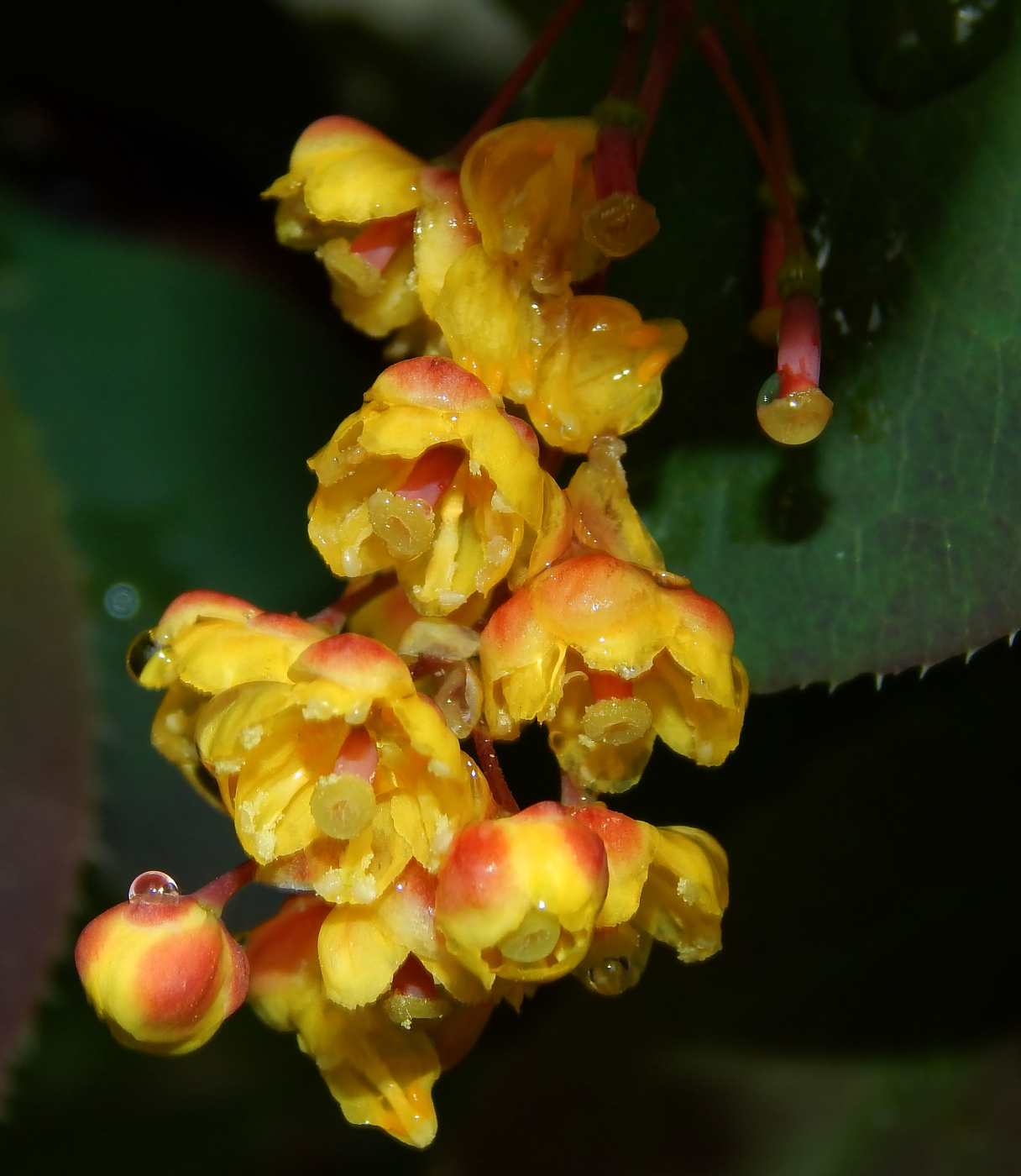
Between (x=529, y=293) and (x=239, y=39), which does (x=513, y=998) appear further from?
(x=239, y=39)

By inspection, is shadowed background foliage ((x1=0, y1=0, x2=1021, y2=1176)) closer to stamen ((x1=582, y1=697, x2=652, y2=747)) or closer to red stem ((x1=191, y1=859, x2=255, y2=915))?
stamen ((x1=582, y1=697, x2=652, y2=747))

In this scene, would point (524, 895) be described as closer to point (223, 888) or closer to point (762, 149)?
point (223, 888)

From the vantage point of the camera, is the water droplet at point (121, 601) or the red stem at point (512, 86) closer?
the red stem at point (512, 86)

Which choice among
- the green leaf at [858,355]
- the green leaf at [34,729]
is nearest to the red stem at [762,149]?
the green leaf at [858,355]

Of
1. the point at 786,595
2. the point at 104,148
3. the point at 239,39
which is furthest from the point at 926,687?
the point at 104,148

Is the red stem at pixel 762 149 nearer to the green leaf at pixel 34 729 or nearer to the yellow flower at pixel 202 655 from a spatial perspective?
the yellow flower at pixel 202 655

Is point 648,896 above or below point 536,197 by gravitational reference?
below

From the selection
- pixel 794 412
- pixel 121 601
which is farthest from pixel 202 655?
pixel 121 601
